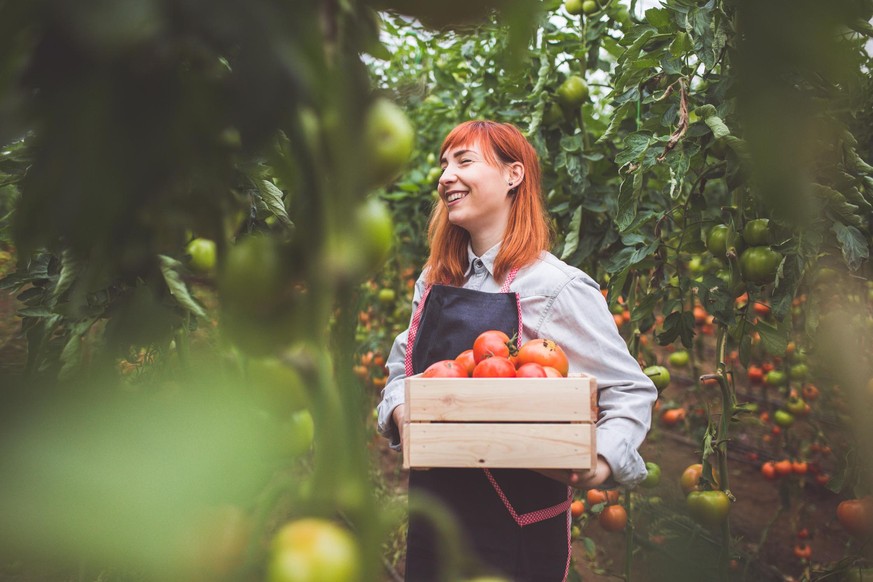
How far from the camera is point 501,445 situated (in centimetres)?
111

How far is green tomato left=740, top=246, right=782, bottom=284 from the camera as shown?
1606mm

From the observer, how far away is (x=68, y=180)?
0.64 ft

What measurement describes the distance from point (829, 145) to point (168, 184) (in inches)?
8.5

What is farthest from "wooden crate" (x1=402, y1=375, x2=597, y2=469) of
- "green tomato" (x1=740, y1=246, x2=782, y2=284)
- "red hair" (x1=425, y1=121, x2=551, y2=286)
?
"green tomato" (x1=740, y1=246, x2=782, y2=284)

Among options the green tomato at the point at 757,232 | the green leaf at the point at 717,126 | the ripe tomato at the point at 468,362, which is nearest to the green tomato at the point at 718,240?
the green tomato at the point at 757,232

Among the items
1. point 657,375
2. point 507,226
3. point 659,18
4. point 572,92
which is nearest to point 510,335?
point 507,226

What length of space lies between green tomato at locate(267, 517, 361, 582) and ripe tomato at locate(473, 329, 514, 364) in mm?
1022

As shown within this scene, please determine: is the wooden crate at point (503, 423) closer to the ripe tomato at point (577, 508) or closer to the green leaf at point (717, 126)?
the green leaf at point (717, 126)

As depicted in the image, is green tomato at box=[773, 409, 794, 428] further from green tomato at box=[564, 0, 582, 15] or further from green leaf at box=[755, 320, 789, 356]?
green tomato at box=[564, 0, 582, 15]

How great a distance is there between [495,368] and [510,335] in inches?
9.3

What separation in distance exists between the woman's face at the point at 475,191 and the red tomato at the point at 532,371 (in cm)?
42

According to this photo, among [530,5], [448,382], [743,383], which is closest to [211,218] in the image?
[530,5]

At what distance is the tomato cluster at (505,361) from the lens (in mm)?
1151

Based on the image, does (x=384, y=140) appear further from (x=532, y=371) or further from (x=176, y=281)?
(x=532, y=371)
